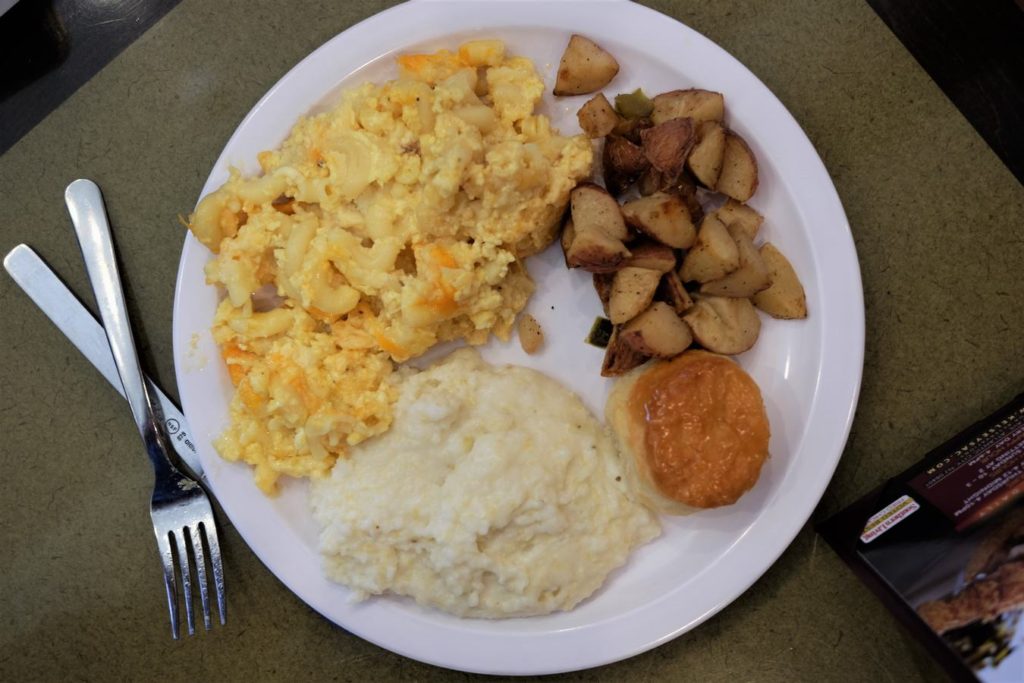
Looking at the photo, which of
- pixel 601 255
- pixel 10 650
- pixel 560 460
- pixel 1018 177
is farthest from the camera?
pixel 10 650

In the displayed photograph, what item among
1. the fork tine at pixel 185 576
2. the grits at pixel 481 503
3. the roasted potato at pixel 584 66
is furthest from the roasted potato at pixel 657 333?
the fork tine at pixel 185 576

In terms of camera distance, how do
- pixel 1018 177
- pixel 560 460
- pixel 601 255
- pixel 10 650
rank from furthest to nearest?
pixel 10 650 < pixel 1018 177 < pixel 560 460 < pixel 601 255

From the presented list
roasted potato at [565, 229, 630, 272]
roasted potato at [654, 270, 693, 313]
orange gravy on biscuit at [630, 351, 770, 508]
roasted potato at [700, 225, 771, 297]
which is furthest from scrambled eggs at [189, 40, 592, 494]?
orange gravy on biscuit at [630, 351, 770, 508]

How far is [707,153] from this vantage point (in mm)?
2117

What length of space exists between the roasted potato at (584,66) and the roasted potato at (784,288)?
74 cm

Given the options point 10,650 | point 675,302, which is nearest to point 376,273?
point 675,302

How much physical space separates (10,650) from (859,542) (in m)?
2.94

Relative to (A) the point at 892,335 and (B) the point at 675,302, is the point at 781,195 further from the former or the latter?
(A) the point at 892,335

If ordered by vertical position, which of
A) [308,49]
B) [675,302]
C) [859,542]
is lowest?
[859,542]

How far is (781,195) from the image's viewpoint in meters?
2.23

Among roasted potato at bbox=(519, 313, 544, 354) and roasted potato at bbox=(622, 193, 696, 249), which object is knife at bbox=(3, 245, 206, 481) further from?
roasted potato at bbox=(622, 193, 696, 249)

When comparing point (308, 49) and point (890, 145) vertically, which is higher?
point (308, 49)

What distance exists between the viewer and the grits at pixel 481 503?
2.17 m

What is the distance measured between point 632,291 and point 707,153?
46cm
